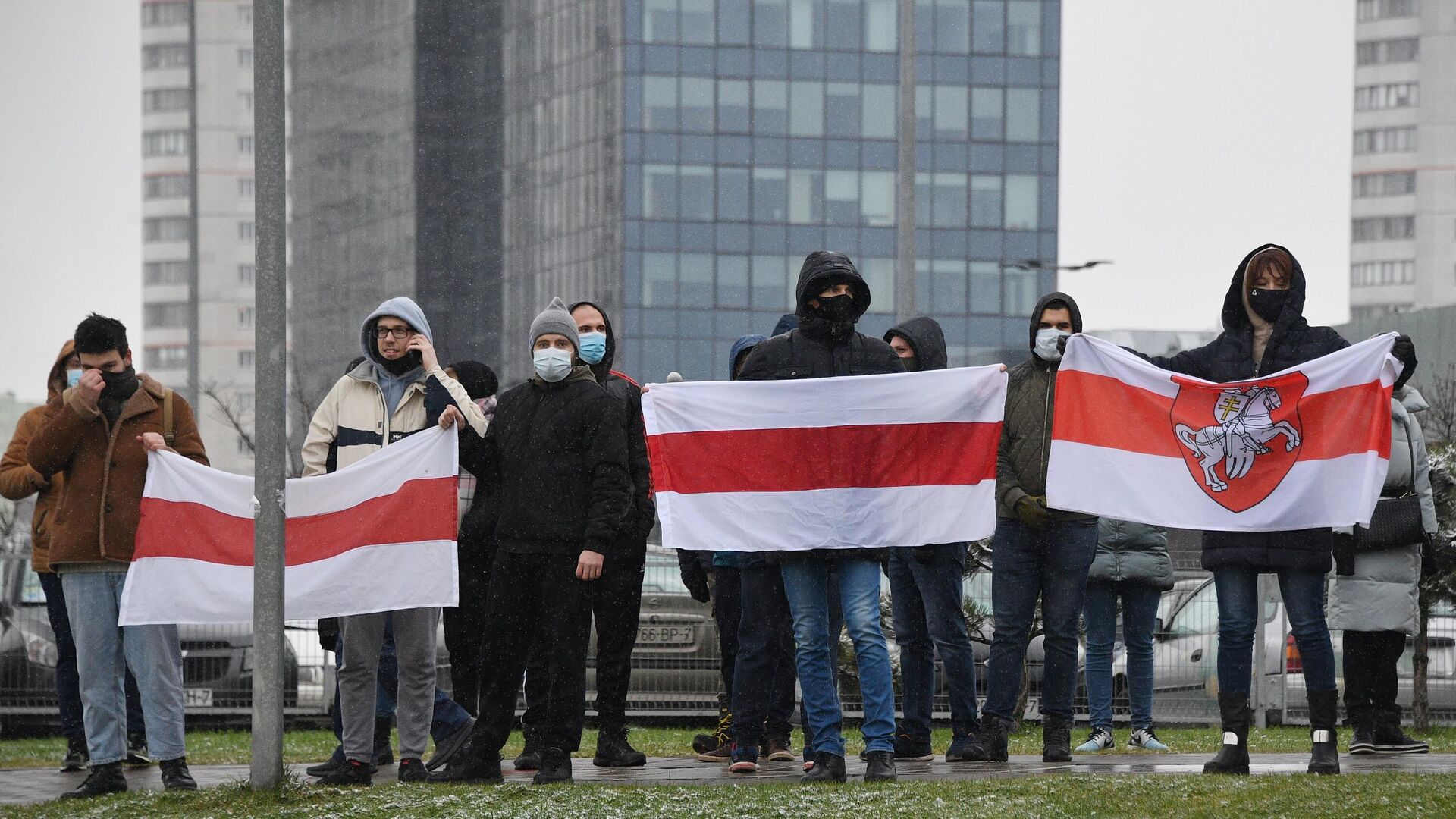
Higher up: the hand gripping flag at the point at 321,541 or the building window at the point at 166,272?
the building window at the point at 166,272

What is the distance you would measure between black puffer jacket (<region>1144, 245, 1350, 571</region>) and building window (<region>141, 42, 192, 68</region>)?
517 ft

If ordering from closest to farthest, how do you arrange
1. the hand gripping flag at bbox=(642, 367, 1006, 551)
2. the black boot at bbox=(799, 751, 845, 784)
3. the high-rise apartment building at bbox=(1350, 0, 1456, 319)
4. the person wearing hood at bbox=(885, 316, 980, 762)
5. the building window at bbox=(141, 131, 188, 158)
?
the black boot at bbox=(799, 751, 845, 784) < the hand gripping flag at bbox=(642, 367, 1006, 551) < the person wearing hood at bbox=(885, 316, 980, 762) < the high-rise apartment building at bbox=(1350, 0, 1456, 319) < the building window at bbox=(141, 131, 188, 158)

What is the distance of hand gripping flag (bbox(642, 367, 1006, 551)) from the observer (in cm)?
926

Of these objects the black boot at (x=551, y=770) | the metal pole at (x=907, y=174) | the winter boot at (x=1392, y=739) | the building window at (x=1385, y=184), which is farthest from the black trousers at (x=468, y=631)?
the building window at (x=1385, y=184)

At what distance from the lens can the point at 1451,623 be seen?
14.5 m

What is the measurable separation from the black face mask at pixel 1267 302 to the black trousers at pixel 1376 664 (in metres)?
2.40

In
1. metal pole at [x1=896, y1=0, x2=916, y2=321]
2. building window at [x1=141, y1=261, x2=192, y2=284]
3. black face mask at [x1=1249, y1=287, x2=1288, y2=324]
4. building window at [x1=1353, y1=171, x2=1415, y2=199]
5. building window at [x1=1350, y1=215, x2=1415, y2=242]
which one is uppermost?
building window at [x1=1353, y1=171, x2=1415, y2=199]

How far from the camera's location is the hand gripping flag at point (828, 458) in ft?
30.4

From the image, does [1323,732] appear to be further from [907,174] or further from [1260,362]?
[907,174]

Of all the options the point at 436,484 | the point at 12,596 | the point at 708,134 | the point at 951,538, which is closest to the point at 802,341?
the point at 951,538

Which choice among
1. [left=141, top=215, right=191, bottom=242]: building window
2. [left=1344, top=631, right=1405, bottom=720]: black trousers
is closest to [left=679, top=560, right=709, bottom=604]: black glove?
[left=1344, top=631, right=1405, bottom=720]: black trousers

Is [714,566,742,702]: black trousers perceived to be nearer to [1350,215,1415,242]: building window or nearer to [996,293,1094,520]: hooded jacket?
[996,293,1094,520]: hooded jacket

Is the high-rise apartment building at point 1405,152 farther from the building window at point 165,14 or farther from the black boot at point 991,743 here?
the black boot at point 991,743

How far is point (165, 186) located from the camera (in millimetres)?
157625
